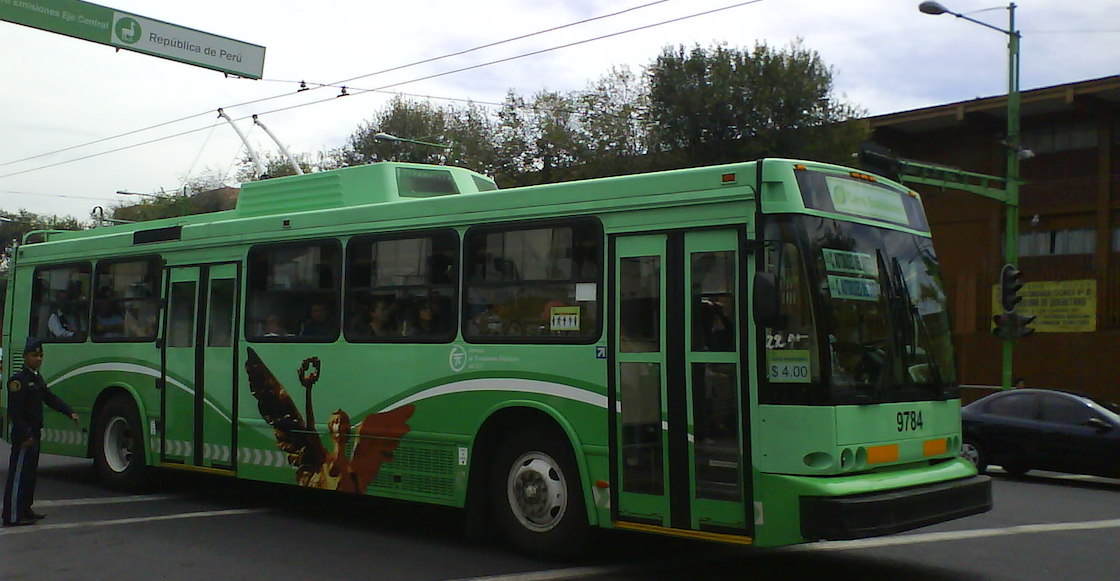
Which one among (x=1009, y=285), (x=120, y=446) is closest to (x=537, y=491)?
(x=120, y=446)

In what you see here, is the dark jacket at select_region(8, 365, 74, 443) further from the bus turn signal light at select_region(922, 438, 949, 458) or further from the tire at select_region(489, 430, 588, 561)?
the bus turn signal light at select_region(922, 438, 949, 458)

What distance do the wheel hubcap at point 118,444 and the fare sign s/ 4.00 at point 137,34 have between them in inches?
266

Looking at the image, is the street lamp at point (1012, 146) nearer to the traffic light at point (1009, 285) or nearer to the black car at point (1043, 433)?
the traffic light at point (1009, 285)

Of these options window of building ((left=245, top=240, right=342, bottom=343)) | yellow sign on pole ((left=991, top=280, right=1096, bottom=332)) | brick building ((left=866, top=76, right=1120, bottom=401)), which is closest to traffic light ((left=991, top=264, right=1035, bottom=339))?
brick building ((left=866, top=76, right=1120, bottom=401))

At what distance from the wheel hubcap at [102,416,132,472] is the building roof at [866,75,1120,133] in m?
25.4

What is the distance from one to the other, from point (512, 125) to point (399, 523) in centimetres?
3140

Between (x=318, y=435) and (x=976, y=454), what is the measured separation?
9971 millimetres

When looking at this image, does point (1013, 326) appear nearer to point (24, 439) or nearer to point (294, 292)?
point (294, 292)

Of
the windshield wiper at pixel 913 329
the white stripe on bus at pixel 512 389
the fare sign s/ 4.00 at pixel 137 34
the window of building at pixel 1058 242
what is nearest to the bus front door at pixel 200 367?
the white stripe on bus at pixel 512 389

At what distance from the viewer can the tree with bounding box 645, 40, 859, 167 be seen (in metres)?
32.2

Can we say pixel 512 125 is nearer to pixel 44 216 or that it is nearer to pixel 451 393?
pixel 451 393

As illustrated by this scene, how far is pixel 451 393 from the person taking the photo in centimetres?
937

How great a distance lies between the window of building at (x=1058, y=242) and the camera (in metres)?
30.2

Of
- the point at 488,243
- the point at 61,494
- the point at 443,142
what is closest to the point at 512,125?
the point at 443,142
